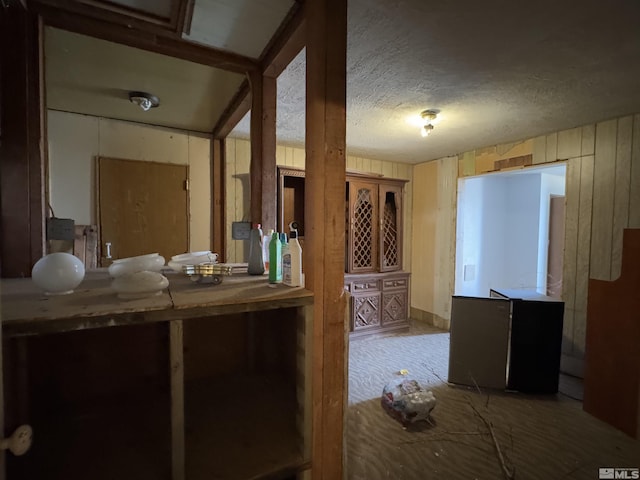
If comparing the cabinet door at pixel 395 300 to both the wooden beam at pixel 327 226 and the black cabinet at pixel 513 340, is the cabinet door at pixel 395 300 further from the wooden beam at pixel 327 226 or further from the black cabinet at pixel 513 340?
the wooden beam at pixel 327 226

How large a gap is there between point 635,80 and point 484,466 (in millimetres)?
2497

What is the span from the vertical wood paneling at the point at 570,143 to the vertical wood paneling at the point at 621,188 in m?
0.27

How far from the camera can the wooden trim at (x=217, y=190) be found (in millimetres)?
2854

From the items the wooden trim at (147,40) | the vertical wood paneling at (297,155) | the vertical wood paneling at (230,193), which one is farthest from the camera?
the vertical wood paneling at (297,155)

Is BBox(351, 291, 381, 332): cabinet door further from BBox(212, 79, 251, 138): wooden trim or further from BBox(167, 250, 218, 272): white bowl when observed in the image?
BBox(167, 250, 218, 272): white bowl

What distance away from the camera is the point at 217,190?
2.86m

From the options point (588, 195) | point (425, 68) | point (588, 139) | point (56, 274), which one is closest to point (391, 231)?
point (588, 195)

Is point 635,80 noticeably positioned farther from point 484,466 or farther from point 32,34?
point 32,34

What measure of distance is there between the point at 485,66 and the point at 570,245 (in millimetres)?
2070

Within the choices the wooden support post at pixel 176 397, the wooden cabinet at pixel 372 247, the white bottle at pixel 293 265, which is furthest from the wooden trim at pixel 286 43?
the wooden cabinet at pixel 372 247

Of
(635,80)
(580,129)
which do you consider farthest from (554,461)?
(580,129)

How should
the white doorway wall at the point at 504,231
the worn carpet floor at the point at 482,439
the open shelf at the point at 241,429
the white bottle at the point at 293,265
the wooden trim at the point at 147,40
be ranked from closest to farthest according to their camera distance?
the open shelf at the point at 241,429 < the white bottle at the point at 293,265 < the wooden trim at the point at 147,40 < the worn carpet floor at the point at 482,439 < the white doorway wall at the point at 504,231

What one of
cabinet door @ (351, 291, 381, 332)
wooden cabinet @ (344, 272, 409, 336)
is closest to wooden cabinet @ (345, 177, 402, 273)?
wooden cabinet @ (344, 272, 409, 336)

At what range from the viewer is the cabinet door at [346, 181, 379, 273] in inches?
136
